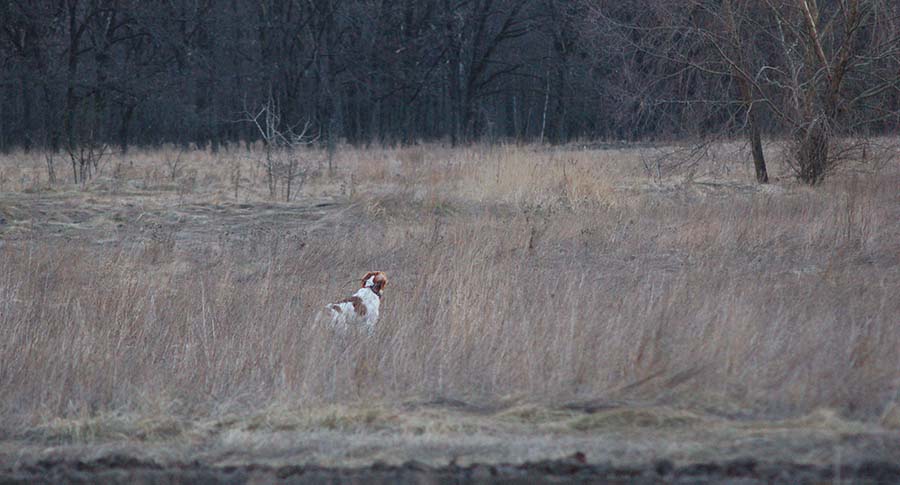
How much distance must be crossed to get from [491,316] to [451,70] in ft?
114

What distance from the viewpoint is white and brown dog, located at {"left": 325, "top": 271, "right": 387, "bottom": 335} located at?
668 centimetres

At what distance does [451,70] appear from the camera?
4072cm

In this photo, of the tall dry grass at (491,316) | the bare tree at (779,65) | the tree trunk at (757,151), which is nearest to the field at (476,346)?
the tall dry grass at (491,316)

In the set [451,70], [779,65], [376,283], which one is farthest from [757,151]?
[451,70]

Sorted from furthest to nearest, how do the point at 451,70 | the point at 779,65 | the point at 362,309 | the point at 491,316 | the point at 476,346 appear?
the point at 451,70
the point at 779,65
the point at 362,309
the point at 491,316
the point at 476,346

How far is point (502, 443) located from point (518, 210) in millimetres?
7979

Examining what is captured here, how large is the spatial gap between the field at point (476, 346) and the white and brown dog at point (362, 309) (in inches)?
6.2

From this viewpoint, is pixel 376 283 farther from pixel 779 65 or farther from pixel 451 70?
pixel 451 70

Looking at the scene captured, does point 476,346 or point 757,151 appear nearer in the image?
point 476,346

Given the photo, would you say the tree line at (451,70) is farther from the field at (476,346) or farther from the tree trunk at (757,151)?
the field at (476,346)

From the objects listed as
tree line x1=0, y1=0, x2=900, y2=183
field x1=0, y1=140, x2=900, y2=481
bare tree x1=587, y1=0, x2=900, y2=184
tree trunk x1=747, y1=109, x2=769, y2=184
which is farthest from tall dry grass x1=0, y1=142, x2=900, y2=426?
tree trunk x1=747, y1=109, x2=769, y2=184

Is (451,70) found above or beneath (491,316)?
above

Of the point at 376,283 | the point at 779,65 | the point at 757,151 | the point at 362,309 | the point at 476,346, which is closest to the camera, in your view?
the point at 476,346

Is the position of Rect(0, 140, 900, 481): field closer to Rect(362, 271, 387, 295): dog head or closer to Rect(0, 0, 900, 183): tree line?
Rect(362, 271, 387, 295): dog head
